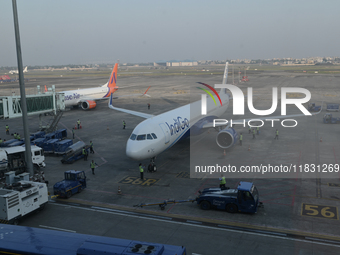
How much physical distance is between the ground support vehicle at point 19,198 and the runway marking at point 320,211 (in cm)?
1774

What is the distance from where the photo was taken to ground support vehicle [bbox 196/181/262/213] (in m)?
19.8

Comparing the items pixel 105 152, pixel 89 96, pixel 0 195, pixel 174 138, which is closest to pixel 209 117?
pixel 174 138

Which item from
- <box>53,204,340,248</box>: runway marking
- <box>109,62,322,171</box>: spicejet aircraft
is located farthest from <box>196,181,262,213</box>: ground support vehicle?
<box>109,62,322,171</box>: spicejet aircraft

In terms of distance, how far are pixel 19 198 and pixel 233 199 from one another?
1382 centimetres

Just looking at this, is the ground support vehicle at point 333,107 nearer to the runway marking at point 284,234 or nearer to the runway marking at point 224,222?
the runway marking at point 224,222

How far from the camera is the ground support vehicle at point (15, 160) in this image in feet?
90.8

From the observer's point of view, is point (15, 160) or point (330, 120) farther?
point (330, 120)

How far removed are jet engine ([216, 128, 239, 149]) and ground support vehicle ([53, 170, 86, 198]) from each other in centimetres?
1549

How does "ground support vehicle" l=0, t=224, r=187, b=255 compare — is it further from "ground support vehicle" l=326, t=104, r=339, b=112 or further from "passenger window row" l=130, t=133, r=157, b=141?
"ground support vehicle" l=326, t=104, r=339, b=112

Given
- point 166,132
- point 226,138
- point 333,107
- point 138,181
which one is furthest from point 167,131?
point 333,107

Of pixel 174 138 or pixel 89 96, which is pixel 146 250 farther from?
pixel 89 96

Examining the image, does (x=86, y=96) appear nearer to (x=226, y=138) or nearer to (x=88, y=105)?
(x=88, y=105)

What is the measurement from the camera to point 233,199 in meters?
20.1

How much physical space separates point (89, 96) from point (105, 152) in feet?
116
